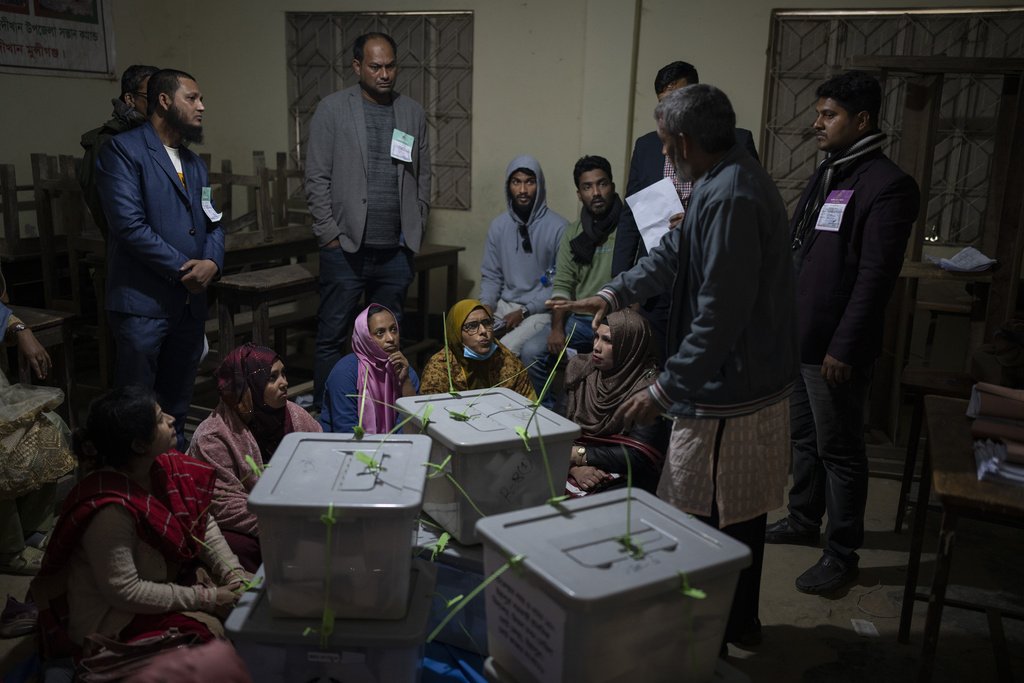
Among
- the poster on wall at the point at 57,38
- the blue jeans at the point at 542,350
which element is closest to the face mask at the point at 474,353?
the blue jeans at the point at 542,350

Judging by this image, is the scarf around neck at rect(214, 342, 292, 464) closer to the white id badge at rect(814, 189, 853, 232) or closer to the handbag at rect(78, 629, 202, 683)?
the handbag at rect(78, 629, 202, 683)

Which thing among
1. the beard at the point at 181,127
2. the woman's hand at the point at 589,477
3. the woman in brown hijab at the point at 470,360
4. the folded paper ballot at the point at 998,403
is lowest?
the woman's hand at the point at 589,477

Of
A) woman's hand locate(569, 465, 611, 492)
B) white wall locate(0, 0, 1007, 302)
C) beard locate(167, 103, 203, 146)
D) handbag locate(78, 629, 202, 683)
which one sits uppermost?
white wall locate(0, 0, 1007, 302)

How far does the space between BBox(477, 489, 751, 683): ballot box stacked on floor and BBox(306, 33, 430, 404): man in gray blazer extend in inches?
98.3

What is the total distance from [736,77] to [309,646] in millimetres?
4014

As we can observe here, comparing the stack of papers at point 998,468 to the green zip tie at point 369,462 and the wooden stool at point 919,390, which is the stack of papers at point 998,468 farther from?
the green zip tie at point 369,462

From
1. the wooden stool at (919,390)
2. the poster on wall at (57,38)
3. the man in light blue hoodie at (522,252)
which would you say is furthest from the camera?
the poster on wall at (57,38)

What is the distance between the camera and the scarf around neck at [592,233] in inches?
145

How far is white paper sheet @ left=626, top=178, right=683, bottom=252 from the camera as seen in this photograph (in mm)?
2734

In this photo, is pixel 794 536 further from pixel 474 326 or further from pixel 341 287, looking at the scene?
pixel 341 287

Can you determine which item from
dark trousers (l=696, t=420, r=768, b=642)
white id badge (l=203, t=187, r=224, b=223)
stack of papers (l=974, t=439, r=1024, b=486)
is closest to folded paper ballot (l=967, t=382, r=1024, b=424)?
stack of papers (l=974, t=439, r=1024, b=486)

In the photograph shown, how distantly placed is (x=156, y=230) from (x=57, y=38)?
2.66 metres

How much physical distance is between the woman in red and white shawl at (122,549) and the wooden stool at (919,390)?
235cm

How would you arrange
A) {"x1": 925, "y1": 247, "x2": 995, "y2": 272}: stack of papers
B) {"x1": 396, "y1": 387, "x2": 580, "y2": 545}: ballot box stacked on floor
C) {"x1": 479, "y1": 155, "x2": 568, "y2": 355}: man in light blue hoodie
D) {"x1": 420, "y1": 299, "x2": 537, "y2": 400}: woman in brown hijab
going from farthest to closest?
{"x1": 479, "y1": 155, "x2": 568, "y2": 355}: man in light blue hoodie → {"x1": 925, "y1": 247, "x2": 995, "y2": 272}: stack of papers → {"x1": 420, "y1": 299, "x2": 537, "y2": 400}: woman in brown hijab → {"x1": 396, "y1": 387, "x2": 580, "y2": 545}: ballot box stacked on floor
